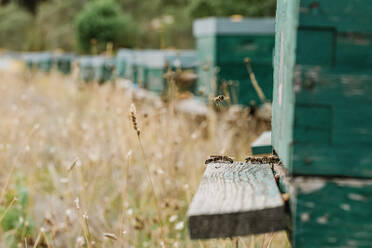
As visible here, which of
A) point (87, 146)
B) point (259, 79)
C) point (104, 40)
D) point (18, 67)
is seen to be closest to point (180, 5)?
point (104, 40)

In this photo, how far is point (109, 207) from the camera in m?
2.62

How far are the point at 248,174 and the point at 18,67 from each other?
9.11 m

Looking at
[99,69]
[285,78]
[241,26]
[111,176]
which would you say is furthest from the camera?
[99,69]

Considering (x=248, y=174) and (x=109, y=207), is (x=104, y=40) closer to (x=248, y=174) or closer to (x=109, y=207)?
(x=109, y=207)

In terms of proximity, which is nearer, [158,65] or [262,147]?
[262,147]

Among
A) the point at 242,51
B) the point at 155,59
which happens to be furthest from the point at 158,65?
the point at 242,51

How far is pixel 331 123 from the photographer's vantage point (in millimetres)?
973

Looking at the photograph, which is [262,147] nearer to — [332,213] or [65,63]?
Result: [332,213]

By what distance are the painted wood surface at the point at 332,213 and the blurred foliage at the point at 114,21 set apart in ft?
10.4

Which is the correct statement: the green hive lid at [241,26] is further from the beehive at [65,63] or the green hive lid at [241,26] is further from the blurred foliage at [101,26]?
the blurred foliage at [101,26]

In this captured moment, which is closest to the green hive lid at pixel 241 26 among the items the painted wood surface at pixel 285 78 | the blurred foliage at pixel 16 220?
the blurred foliage at pixel 16 220

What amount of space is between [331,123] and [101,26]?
10762 millimetres

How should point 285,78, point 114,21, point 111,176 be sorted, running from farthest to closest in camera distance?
point 114,21 → point 111,176 → point 285,78

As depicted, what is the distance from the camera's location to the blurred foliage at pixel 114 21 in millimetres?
11195
